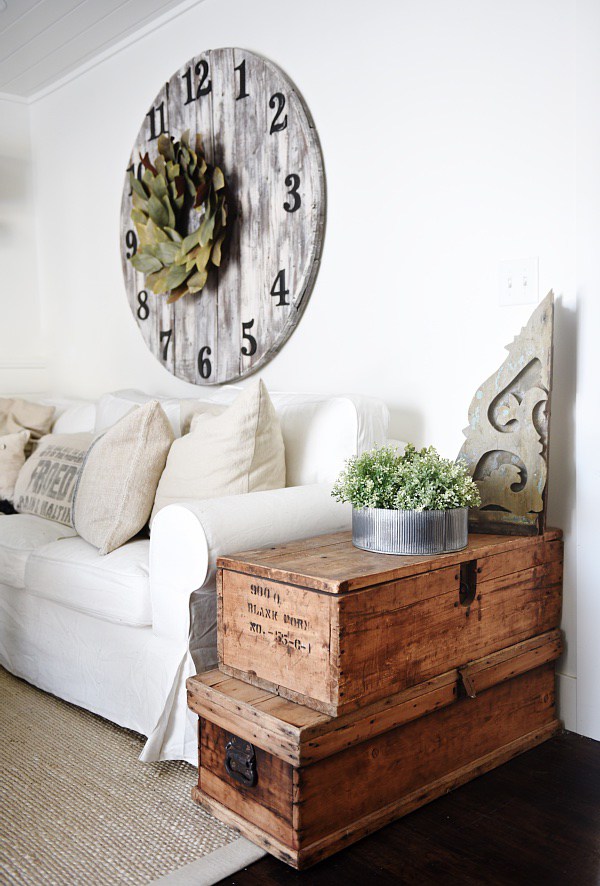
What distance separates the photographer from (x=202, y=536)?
1.60 metres

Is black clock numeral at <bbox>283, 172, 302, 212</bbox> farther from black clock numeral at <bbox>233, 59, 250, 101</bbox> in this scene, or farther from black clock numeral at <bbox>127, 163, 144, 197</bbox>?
black clock numeral at <bbox>127, 163, 144, 197</bbox>

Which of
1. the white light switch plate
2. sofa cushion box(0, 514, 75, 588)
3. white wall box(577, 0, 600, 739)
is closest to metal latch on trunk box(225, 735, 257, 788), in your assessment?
white wall box(577, 0, 600, 739)

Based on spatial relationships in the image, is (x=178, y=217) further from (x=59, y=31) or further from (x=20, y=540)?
(x=20, y=540)

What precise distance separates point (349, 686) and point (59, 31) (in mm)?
2953

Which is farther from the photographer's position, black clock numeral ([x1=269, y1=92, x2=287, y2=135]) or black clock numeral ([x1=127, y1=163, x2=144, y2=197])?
black clock numeral ([x1=127, y1=163, x2=144, y2=197])

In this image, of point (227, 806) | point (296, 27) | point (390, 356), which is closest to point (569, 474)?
→ point (390, 356)

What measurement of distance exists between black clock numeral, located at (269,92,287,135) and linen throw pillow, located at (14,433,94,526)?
1.21 m

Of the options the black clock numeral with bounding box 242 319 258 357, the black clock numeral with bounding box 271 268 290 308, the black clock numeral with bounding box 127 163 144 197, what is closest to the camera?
the black clock numeral with bounding box 271 268 290 308

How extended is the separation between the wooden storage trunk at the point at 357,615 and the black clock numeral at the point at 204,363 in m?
1.28

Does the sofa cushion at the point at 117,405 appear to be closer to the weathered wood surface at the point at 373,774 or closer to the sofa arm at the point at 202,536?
the sofa arm at the point at 202,536

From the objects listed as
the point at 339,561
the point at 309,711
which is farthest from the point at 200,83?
the point at 309,711

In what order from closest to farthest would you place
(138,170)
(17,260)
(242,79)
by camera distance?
1. (242,79)
2. (138,170)
3. (17,260)

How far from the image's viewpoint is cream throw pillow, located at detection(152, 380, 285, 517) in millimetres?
1918

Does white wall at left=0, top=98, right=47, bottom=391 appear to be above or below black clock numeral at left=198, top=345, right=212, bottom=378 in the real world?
above
